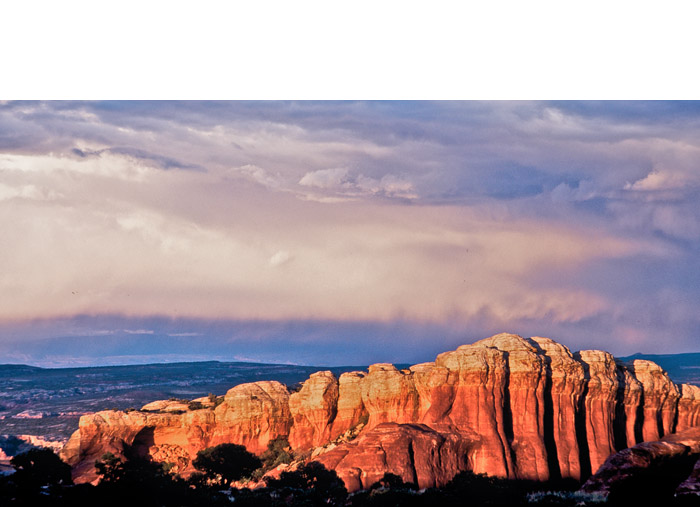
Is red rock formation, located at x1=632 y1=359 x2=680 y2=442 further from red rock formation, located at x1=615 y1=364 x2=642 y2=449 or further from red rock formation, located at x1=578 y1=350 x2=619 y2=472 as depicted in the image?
red rock formation, located at x1=578 y1=350 x2=619 y2=472

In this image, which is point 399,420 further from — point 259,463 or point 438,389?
point 259,463

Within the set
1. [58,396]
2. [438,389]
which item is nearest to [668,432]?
[438,389]

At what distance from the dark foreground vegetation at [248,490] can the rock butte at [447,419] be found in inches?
74.9

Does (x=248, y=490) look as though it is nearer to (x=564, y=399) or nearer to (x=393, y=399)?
(x=393, y=399)

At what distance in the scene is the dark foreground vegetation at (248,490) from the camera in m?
43.7

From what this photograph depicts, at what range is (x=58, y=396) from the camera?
500 ft

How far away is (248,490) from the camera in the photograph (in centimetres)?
5350

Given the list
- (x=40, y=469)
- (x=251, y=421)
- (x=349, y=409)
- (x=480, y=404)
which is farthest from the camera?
(x=251, y=421)

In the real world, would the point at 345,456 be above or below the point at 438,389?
below

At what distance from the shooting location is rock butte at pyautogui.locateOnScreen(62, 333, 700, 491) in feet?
178

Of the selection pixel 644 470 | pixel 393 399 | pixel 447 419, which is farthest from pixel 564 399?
pixel 644 470

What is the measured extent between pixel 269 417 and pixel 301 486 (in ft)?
48.9

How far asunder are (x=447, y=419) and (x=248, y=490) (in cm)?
1608

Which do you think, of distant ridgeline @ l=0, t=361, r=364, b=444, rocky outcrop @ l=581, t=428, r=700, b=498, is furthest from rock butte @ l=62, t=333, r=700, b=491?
distant ridgeline @ l=0, t=361, r=364, b=444
